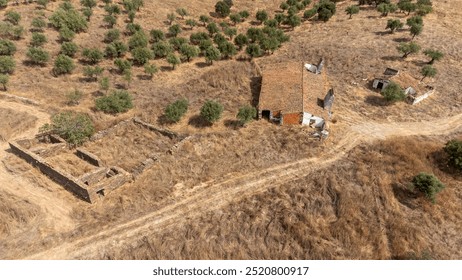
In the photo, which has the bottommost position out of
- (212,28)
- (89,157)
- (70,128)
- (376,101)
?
(89,157)

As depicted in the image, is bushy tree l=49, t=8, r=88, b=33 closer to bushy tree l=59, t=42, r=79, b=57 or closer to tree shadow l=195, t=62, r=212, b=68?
bushy tree l=59, t=42, r=79, b=57

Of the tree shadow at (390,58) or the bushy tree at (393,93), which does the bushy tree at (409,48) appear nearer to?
the tree shadow at (390,58)

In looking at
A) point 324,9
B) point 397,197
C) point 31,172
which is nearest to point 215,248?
point 397,197

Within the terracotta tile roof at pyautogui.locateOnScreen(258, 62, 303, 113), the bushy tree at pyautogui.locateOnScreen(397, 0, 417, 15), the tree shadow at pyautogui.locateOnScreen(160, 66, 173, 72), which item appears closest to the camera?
the terracotta tile roof at pyautogui.locateOnScreen(258, 62, 303, 113)

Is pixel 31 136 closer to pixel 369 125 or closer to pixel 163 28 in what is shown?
pixel 163 28

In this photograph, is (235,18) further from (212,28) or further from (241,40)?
(241,40)

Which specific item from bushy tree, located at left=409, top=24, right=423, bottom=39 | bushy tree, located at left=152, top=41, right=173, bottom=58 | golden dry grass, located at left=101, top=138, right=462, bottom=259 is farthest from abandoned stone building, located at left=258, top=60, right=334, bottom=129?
bushy tree, located at left=409, top=24, right=423, bottom=39

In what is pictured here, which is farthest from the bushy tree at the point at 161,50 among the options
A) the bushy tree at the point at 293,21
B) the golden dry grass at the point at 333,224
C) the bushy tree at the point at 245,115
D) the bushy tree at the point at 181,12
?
the golden dry grass at the point at 333,224

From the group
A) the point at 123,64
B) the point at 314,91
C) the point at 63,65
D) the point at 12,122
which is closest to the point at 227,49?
the point at 123,64
